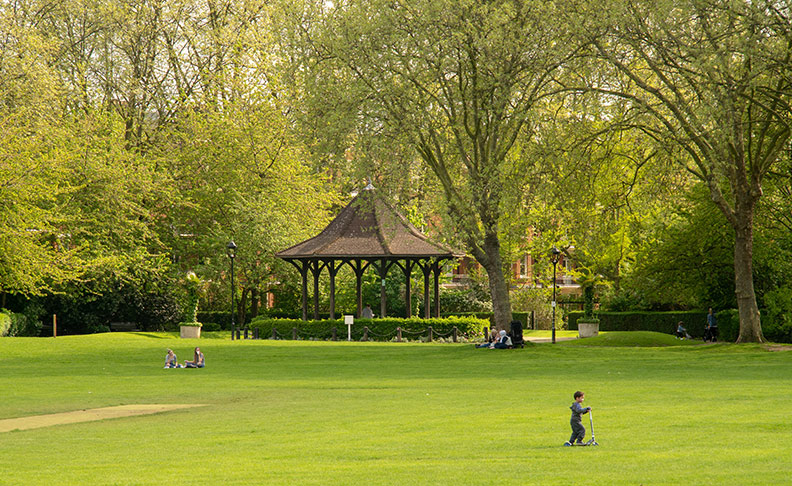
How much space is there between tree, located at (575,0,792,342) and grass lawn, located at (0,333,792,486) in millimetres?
6552

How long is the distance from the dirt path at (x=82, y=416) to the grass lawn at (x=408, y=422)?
0.57m

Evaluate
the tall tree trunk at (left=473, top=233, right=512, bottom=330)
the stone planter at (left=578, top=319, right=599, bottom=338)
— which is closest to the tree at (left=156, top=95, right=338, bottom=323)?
the stone planter at (left=578, top=319, right=599, bottom=338)

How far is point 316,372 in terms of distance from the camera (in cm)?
3022

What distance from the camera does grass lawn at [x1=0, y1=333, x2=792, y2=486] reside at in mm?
12125

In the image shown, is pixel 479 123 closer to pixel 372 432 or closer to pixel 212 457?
pixel 372 432

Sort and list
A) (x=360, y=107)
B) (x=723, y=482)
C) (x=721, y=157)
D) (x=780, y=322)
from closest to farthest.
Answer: (x=723, y=482)
(x=721, y=157)
(x=360, y=107)
(x=780, y=322)

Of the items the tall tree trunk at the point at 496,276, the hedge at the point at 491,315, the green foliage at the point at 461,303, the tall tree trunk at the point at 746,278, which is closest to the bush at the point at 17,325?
the hedge at the point at 491,315

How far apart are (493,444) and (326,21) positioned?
2595cm

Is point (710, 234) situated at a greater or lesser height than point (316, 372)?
greater

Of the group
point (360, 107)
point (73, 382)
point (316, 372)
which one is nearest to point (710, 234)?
point (360, 107)

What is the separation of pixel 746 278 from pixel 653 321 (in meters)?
17.1

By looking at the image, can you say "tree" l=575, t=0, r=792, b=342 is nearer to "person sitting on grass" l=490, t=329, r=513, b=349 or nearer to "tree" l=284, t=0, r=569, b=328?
"tree" l=284, t=0, r=569, b=328

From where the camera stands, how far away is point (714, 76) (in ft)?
102

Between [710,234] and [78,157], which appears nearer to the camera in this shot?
[710,234]
